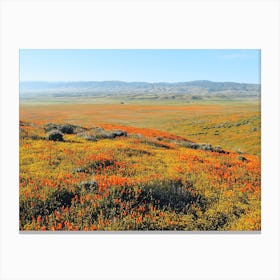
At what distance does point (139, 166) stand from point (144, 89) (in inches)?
51.3

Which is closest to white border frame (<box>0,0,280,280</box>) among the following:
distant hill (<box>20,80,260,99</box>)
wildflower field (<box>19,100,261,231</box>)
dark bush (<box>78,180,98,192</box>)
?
wildflower field (<box>19,100,261,231</box>)

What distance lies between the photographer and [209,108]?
849cm

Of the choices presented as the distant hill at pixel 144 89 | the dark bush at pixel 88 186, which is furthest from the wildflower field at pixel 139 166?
the distant hill at pixel 144 89

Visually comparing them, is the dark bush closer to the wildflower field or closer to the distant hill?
the wildflower field

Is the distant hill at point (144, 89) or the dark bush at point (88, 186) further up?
the distant hill at point (144, 89)

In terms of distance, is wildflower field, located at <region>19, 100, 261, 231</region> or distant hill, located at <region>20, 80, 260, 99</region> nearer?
wildflower field, located at <region>19, 100, 261, 231</region>

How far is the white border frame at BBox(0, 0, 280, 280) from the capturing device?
7984 mm

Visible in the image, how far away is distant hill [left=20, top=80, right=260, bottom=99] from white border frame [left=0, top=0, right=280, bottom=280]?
0.42m
